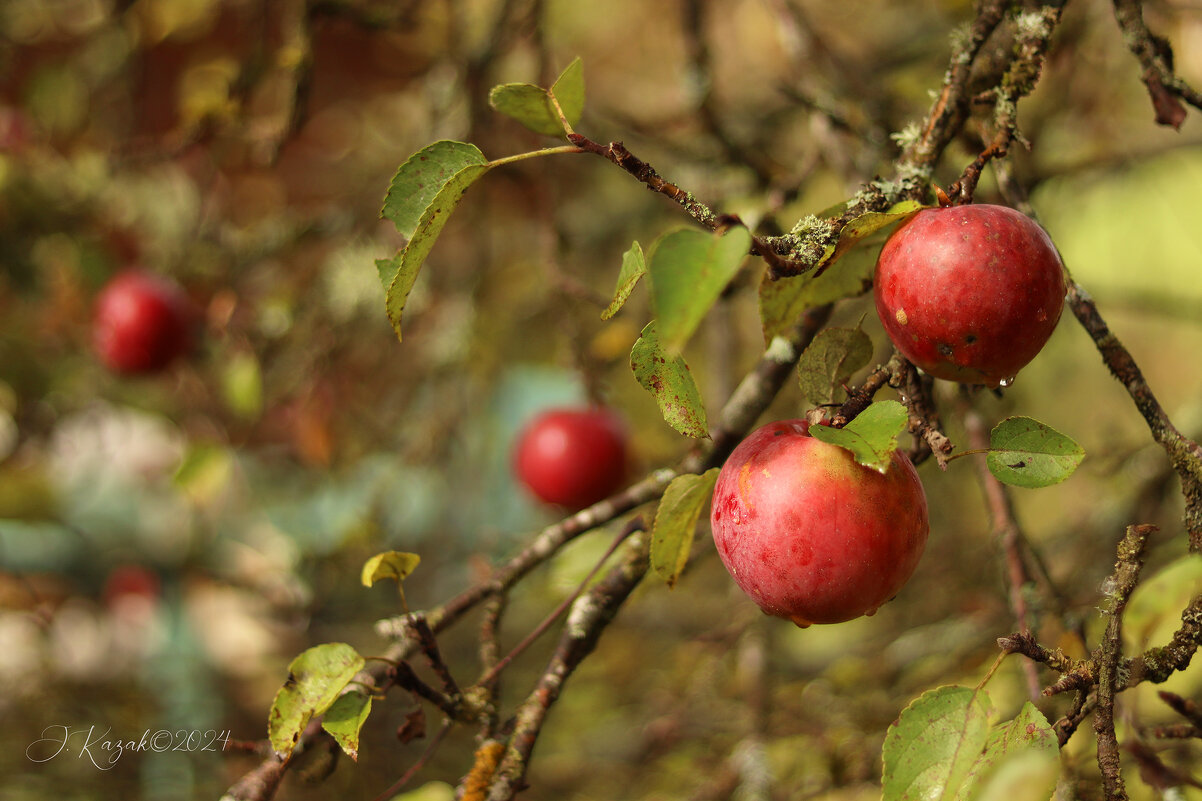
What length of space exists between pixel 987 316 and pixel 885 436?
3.5 inches

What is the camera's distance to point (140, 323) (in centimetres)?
140

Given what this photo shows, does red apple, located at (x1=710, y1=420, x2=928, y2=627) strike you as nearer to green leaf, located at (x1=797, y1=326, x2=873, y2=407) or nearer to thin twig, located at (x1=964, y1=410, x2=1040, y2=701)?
green leaf, located at (x1=797, y1=326, x2=873, y2=407)

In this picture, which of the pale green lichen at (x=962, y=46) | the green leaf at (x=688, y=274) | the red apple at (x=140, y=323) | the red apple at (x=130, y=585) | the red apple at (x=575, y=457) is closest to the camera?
the green leaf at (x=688, y=274)

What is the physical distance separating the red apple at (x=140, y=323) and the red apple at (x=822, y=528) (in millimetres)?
1226

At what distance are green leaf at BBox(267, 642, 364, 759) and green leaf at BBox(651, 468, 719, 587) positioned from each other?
20 cm

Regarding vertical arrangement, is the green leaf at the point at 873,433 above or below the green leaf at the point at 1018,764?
above

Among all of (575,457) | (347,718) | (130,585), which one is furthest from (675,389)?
(130,585)

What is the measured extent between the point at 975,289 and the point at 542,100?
265mm

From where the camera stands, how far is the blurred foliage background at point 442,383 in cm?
114

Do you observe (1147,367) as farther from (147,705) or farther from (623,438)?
(147,705)

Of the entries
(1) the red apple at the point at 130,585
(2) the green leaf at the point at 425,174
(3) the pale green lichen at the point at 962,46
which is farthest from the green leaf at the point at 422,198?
(1) the red apple at the point at 130,585

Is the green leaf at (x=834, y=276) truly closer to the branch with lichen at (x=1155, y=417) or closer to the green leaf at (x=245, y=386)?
the branch with lichen at (x=1155, y=417)

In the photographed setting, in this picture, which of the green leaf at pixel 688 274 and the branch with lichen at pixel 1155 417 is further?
the branch with lichen at pixel 1155 417

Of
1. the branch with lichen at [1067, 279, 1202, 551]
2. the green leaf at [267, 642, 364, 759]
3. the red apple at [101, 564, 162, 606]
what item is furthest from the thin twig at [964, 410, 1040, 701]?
the red apple at [101, 564, 162, 606]
